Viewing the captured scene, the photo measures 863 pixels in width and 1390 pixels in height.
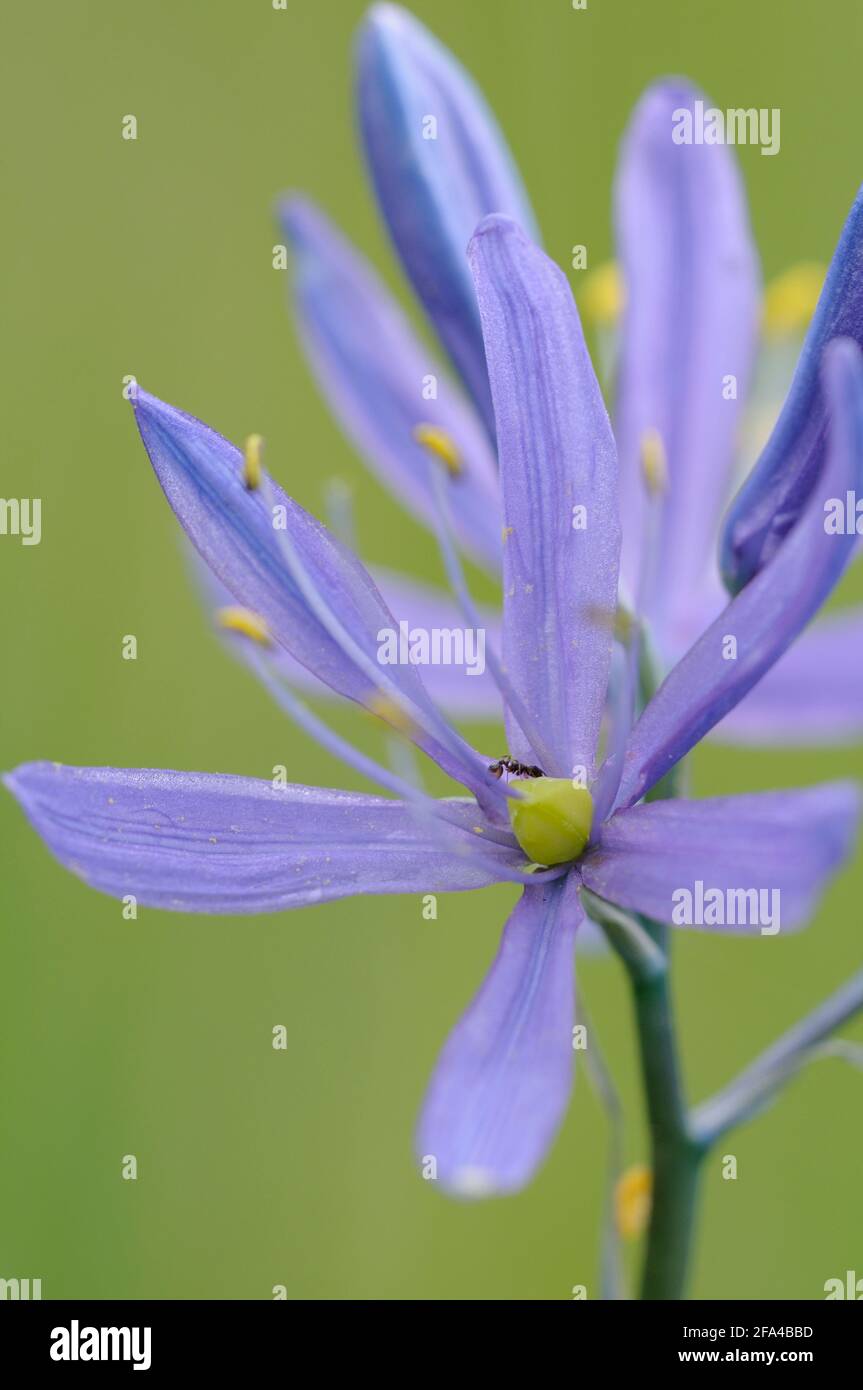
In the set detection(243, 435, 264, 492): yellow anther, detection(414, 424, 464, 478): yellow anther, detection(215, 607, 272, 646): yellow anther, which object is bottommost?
detection(215, 607, 272, 646): yellow anther

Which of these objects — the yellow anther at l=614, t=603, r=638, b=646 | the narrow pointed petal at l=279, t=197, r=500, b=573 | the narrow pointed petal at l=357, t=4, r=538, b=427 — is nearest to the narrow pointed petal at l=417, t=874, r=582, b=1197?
the yellow anther at l=614, t=603, r=638, b=646

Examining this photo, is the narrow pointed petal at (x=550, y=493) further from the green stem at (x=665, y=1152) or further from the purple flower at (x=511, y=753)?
the green stem at (x=665, y=1152)

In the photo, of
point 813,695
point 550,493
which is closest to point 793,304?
point 813,695

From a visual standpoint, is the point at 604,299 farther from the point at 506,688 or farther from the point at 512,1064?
the point at 512,1064

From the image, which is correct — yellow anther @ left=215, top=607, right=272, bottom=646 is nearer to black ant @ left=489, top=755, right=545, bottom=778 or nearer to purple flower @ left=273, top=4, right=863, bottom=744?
black ant @ left=489, top=755, right=545, bottom=778

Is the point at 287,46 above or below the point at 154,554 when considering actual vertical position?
above
